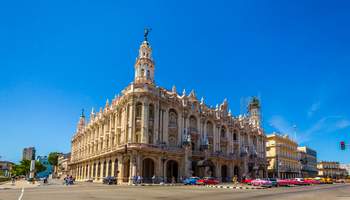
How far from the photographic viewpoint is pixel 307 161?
12038cm

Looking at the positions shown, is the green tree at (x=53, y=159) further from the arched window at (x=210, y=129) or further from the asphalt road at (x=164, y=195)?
the asphalt road at (x=164, y=195)

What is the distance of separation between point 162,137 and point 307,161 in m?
82.1

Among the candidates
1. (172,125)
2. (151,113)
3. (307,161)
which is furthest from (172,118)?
(307,161)

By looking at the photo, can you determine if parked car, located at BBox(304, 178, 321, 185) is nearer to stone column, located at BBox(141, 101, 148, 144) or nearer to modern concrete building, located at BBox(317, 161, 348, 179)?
stone column, located at BBox(141, 101, 148, 144)

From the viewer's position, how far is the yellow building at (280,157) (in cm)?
9800

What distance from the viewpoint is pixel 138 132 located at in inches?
2208

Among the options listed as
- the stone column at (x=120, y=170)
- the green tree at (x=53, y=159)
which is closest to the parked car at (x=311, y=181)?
the stone column at (x=120, y=170)

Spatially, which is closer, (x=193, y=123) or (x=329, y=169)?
Result: (x=193, y=123)

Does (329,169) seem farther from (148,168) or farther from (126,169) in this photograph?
(126,169)

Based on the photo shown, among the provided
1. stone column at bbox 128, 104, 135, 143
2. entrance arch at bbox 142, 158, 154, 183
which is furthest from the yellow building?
stone column at bbox 128, 104, 135, 143

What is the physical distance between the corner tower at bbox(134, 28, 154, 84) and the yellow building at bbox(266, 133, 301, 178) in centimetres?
5335

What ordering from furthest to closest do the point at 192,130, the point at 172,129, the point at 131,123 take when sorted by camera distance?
the point at 192,130 → the point at 172,129 → the point at 131,123

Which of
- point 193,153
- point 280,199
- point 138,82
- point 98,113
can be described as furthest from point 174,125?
point 280,199

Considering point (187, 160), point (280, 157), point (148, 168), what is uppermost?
point (187, 160)
